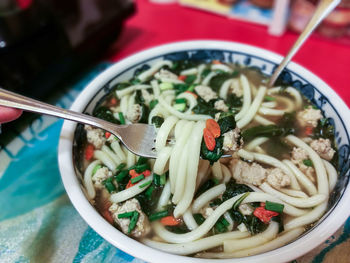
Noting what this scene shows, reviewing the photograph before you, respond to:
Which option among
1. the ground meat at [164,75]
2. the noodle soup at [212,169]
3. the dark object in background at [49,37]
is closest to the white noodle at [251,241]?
the noodle soup at [212,169]

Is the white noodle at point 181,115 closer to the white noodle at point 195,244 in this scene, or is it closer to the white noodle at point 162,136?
the white noodle at point 162,136

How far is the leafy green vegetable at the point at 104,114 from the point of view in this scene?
1769mm

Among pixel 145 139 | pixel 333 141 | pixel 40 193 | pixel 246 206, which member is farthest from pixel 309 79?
pixel 40 193

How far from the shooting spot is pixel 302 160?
→ 1659 mm

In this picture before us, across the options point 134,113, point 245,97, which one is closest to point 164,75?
point 134,113

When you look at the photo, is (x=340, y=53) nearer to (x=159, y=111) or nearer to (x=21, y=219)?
(x=159, y=111)

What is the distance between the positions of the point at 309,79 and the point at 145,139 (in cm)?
105

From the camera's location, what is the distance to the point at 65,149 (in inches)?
58.7

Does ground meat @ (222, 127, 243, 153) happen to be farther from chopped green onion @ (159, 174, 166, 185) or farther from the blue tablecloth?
the blue tablecloth

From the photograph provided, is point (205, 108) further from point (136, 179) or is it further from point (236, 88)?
point (136, 179)

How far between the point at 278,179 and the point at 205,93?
27.1 inches

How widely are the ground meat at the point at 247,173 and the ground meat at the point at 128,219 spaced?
20.4 inches

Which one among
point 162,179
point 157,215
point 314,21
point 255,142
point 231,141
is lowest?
point 157,215

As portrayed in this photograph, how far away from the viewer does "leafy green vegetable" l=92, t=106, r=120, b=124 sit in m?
1.77
